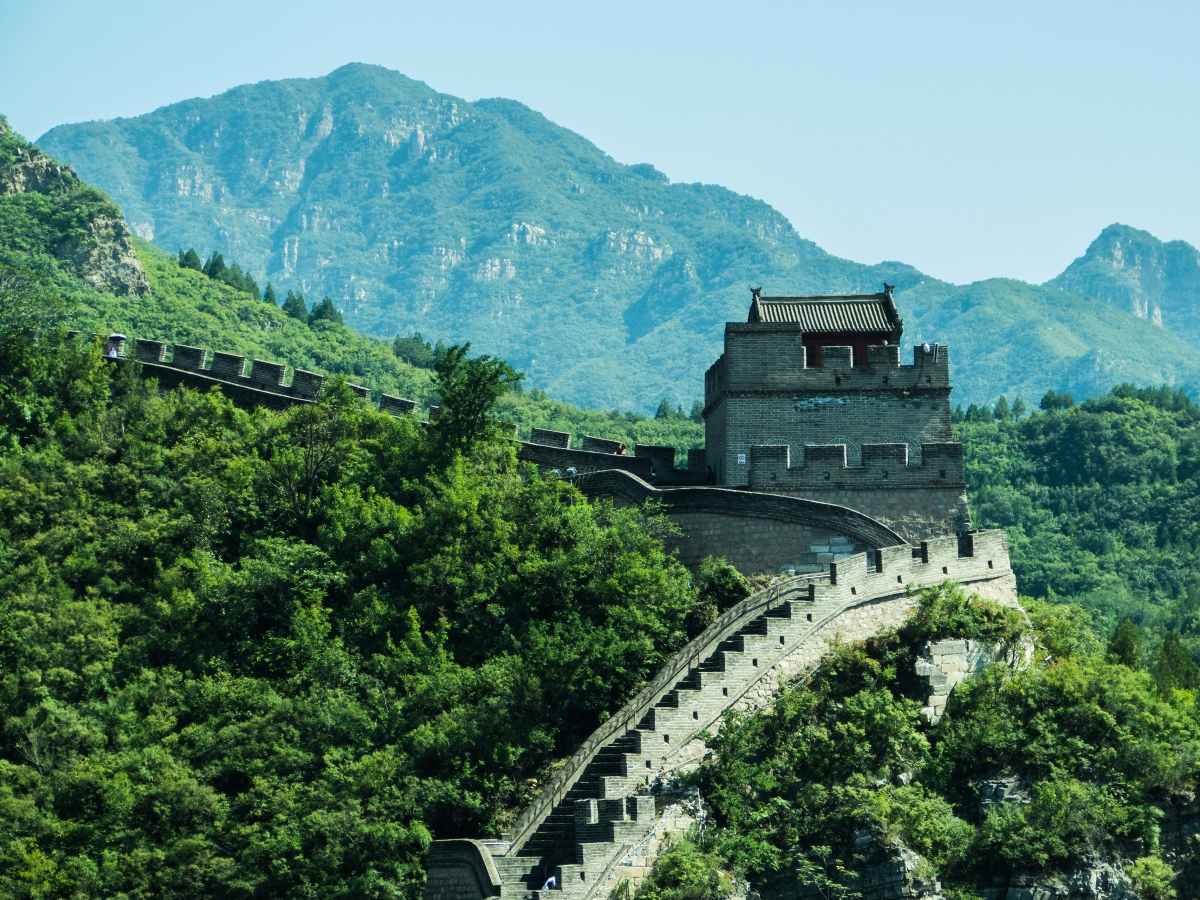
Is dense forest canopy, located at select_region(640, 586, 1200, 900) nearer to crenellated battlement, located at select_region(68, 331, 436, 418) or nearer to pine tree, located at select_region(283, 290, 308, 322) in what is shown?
crenellated battlement, located at select_region(68, 331, 436, 418)

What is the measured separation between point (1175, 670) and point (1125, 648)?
127 cm

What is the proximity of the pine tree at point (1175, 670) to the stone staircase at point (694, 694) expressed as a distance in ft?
15.0

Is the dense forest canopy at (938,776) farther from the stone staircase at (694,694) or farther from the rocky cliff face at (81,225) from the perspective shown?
the rocky cliff face at (81,225)

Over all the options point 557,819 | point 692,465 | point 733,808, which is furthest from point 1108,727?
point 692,465

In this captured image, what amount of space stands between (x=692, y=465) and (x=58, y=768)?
56.8 feet

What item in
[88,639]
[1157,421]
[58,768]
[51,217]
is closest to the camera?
[58,768]

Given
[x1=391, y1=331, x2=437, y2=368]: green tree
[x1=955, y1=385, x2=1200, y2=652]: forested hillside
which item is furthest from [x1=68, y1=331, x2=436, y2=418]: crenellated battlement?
[x1=391, y1=331, x2=437, y2=368]: green tree

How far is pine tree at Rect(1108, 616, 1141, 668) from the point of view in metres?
42.0

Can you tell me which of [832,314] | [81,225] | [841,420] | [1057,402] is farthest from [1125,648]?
[1057,402]

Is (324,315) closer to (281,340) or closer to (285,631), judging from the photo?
(281,340)

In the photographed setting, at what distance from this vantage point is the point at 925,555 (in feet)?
127

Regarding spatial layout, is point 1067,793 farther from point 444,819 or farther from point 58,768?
point 58,768

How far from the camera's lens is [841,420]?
44.3m

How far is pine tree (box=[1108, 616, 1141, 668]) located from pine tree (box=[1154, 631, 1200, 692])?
1.95 feet
